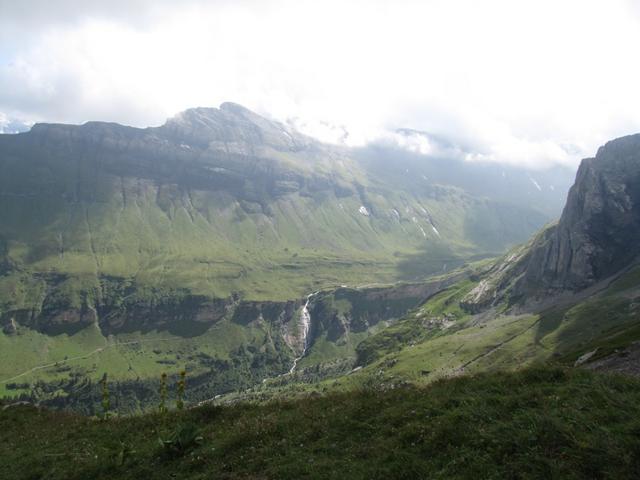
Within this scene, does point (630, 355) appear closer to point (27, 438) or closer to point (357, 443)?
point (357, 443)

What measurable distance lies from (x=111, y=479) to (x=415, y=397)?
580 inches

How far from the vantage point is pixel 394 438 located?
693 inches

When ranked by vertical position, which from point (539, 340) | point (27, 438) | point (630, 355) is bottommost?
point (539, 340)

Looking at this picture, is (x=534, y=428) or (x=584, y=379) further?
(x=584, y=379)

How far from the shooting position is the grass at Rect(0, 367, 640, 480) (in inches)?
563

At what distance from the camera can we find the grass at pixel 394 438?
1430 centimetres

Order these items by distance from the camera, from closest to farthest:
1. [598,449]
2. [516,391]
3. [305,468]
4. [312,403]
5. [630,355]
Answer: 1. [598,449]
2. [305,468]
3. [516,391]
4. [312,403]
5. [630,355]

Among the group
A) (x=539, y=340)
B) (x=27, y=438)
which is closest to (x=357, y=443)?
(x=27, y=438)

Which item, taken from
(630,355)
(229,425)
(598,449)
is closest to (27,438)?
(229,425)

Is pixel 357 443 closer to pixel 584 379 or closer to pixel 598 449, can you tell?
pixel 598 449

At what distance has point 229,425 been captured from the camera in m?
A: 22.6

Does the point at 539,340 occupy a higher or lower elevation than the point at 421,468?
lower

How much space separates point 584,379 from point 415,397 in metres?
7.67

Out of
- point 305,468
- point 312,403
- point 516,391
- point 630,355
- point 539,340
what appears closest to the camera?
point 305,468
